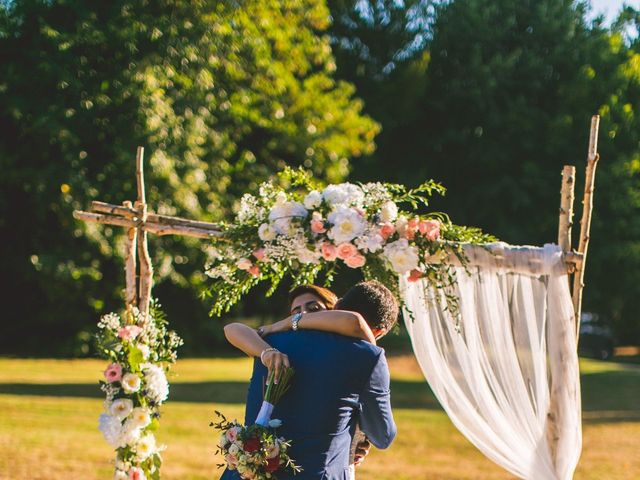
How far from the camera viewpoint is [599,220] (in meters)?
20.6

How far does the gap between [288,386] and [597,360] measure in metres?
26.0

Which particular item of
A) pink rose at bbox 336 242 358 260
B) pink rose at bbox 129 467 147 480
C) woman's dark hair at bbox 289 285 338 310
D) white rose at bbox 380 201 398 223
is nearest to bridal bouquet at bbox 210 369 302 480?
woman's dark hair at bbox 289 285 338 310

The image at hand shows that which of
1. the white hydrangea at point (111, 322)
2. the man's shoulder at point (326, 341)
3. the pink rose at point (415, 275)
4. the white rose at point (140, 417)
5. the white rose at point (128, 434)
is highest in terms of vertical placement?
the pink rose at point (415, 275)

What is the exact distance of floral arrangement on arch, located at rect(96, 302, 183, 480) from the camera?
5871 millimetres

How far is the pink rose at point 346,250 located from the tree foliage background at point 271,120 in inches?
Result: 417

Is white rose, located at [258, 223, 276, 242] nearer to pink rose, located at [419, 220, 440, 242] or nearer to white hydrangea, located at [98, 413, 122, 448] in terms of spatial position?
pink rose, located at [419, 220, 440, 242]

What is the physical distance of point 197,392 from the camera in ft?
53.8

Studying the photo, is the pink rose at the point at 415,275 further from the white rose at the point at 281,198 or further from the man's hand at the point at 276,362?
the man's hand at the point at 276,362

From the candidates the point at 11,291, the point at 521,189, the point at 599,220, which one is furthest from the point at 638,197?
the point at 11,291

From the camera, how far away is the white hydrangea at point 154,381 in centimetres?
595

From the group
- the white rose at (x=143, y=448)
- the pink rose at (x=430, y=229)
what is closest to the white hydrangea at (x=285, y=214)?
the pink rose at (x=430, y=229)

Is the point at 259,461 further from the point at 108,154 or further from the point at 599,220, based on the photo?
the point at 599,220

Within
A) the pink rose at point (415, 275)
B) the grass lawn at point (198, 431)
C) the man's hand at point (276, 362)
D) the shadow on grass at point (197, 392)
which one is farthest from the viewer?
the shadow on grass at point (197, 392)

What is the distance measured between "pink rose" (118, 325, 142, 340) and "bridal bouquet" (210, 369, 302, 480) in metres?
2.12
